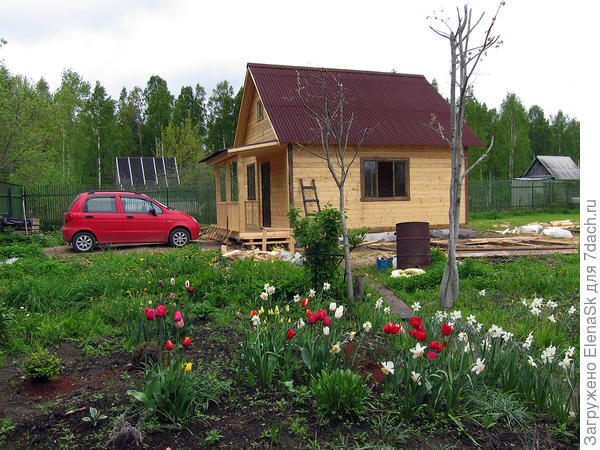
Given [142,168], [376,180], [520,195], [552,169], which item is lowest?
[520,195]

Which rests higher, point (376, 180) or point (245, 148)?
point (245, 148)

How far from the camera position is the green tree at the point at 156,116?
50.3 m

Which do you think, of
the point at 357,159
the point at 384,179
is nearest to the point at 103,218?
the point at 357,159

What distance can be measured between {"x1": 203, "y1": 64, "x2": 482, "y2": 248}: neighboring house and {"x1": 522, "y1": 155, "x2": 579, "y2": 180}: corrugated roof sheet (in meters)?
31.3

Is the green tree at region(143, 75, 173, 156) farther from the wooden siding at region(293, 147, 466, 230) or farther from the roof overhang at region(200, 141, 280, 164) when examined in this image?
the wooden siding at region(293, 147, 466, 230)

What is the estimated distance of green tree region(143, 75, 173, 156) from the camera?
5034 cm

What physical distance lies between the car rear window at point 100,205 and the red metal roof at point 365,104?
5.20 meters

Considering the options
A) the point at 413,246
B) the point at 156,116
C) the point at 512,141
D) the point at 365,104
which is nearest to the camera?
the point at 413,246

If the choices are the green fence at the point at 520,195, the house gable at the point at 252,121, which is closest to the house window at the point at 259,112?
the house gable at the point at 252,121

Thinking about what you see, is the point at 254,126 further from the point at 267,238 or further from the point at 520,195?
the point at 520,195

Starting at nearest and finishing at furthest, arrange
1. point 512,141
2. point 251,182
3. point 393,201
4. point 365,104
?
1. point 393,201
2. point 365,104
3. point 251,182
4. point 512,141

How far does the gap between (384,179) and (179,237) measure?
22.2 ft

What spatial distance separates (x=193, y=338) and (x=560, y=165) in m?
47.6

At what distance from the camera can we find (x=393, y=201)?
1543 cm
